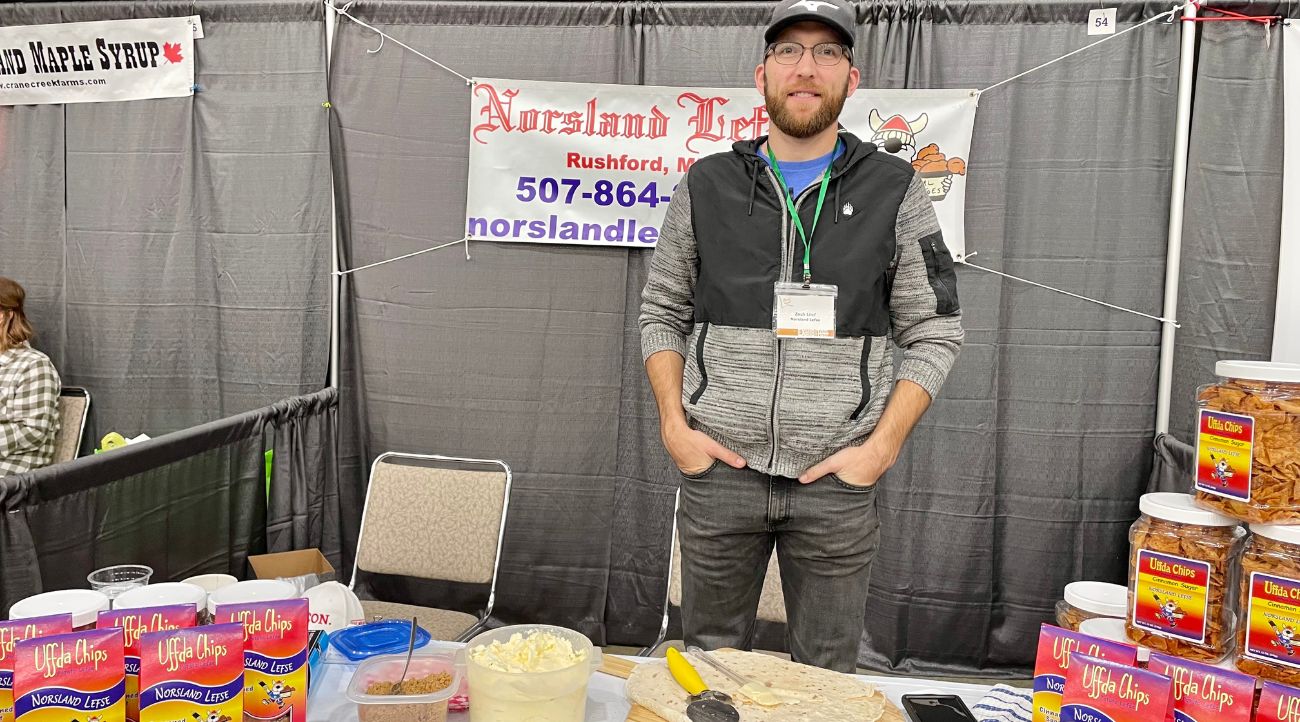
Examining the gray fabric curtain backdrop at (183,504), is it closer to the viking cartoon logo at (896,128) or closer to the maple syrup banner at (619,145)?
the maple syrup banner at (619,145)

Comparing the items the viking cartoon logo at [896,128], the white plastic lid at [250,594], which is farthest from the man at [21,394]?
the viking cartoon logo at [896,128]

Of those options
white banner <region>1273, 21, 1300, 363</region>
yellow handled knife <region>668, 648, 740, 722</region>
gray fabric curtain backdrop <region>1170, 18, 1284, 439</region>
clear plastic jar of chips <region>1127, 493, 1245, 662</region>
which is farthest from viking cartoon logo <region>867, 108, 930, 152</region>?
yellow handled knife <region>668, 648, 740, 722</region>

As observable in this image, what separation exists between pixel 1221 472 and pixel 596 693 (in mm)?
839

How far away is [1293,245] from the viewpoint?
8.75ft

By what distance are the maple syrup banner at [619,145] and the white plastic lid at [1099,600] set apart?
1663mm

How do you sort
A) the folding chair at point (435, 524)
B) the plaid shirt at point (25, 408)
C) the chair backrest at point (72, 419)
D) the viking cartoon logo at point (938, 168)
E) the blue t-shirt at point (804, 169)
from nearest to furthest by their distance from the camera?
the blue t-shirt at point (804, 169) → the folding chair at point (435, 524) → the viking cartoon logo at point (938, 168) → the plaid shirt at point (25, 408) → the chair backrest at point (72, 419)

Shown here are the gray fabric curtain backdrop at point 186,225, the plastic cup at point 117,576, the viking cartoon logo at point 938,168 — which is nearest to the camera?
the plastic cup at point 117,576

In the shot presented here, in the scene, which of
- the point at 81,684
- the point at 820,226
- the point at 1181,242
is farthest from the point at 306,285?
the point at 1181,242

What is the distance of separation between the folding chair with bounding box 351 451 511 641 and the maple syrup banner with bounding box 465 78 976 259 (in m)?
0.89

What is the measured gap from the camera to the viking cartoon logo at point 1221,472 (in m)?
1.09

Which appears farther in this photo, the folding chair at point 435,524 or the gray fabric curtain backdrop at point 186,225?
the gray fabric curtain backdrop at point 186,225

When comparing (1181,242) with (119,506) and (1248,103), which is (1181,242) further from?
(119,506)

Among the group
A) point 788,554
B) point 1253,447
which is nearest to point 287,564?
point 788,554

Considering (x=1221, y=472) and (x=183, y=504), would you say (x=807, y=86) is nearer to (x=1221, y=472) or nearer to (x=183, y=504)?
(x=1221, y=472)
